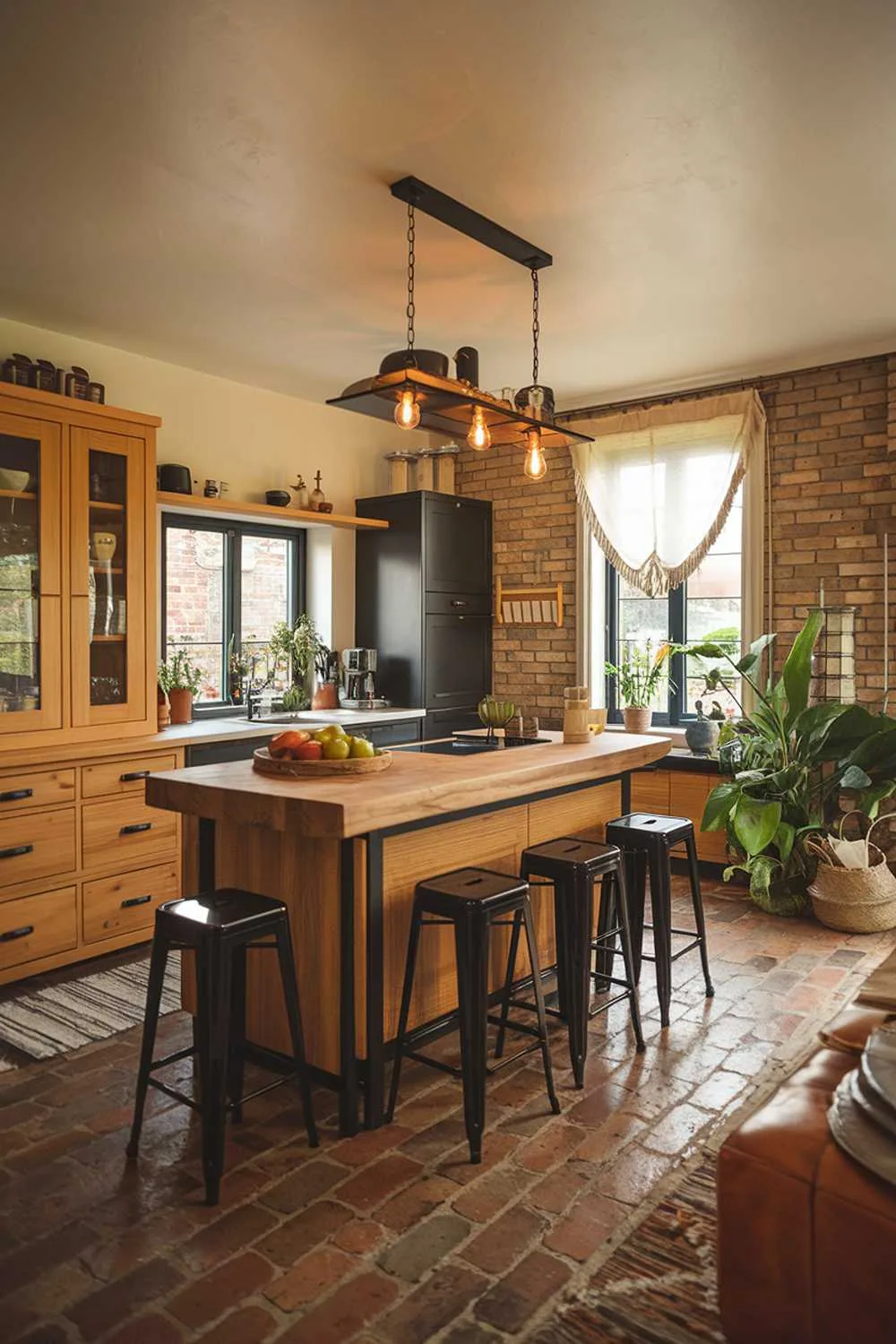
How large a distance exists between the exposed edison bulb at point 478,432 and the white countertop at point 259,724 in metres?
1.90

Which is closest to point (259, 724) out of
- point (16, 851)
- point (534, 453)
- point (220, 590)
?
point (220, 590)

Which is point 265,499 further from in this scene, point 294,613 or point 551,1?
point 551,1

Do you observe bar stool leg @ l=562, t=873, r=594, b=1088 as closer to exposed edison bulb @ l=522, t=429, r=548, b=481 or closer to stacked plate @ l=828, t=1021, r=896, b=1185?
stacked plate @ l=828, t=1021, r=896, b=1185

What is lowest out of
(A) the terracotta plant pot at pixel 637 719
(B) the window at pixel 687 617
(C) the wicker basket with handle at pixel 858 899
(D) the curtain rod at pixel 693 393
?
(C) the wicker basket with handle at pixel 858 899

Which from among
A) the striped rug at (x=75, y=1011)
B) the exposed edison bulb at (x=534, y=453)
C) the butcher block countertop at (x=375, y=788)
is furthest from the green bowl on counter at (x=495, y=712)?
the striped rug at (x=75, y=1011)

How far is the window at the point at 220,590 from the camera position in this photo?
221 inches

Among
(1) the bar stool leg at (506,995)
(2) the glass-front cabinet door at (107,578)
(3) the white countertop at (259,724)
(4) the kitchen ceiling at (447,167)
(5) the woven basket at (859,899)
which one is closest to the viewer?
(4) the kitchen ceiling at (447,167)

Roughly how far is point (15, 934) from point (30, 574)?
1.55 meters

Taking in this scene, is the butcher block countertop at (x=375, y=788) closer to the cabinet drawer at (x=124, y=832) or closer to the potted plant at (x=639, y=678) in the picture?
the cabinet drawer at (x=124, y=832)

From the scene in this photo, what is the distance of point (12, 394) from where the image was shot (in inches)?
158

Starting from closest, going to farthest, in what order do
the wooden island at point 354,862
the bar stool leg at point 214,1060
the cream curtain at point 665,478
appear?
the bar stool leg at point 214,1060
the wooden island at point 354,862
the cream curtain at point 665,478

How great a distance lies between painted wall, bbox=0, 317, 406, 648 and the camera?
201 inches

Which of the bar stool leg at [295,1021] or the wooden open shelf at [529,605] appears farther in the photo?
the wooden open shelf at [529,605]

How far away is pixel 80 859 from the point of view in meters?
4.16
